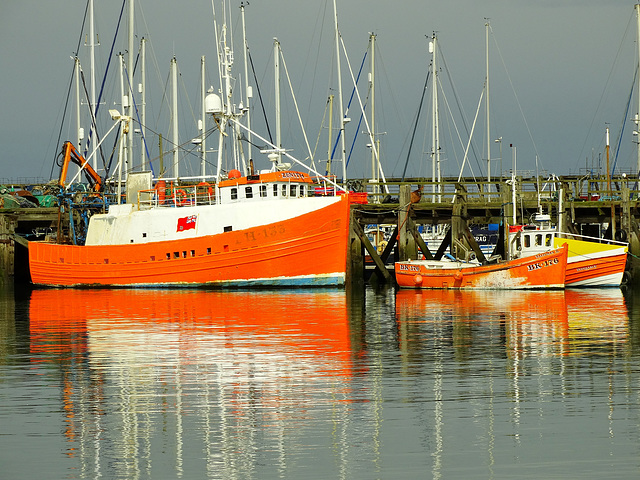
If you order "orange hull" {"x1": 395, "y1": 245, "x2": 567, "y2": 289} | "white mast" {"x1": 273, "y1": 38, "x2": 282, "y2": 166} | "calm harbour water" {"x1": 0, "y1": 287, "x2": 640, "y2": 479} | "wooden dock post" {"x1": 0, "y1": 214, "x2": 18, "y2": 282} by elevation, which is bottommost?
"calm harbour water" {"x1": 0, "y1": 287, "x2": 640, "y2": 479}

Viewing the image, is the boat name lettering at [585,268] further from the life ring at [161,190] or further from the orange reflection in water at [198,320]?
the life ring at [161,190]

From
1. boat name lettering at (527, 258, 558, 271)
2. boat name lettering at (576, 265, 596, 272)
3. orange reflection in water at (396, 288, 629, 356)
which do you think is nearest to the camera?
orange reflection in water at (396, 288, 629, 356)

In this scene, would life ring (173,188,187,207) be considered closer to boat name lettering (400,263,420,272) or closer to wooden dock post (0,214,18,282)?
wooden dock post (0,214,18,282)

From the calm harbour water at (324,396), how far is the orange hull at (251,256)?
10083mm

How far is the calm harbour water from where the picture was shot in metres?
11.0

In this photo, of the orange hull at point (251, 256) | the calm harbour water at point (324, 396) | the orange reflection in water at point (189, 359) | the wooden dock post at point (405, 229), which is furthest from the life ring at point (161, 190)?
the calm harbour water at point (324, 396)

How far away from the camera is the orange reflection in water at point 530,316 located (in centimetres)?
2089

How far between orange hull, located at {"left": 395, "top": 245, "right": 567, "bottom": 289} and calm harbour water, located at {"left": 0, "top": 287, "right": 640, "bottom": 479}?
813 centimetres

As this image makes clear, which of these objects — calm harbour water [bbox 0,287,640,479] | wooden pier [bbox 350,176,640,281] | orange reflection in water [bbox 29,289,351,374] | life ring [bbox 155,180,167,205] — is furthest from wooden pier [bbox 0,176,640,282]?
calm harbour water [bbox 0,287,640,479]

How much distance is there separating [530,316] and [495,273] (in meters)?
9.80

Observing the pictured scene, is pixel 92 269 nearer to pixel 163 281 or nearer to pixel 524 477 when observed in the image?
pixel 163 281

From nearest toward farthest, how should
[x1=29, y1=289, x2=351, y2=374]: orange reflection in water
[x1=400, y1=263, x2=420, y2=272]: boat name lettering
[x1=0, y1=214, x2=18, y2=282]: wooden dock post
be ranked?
[x1=29, y1=289, x2=351, y2=374]: orange reflection in water, [x1=400, y1=263, x2=420, y2=272]: boat name lettering, [x1=0, y1=214, x2=18, y2=282]: wooden dock post

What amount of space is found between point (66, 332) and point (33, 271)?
22467 mm

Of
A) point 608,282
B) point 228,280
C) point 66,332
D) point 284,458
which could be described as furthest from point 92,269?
point 284,458
